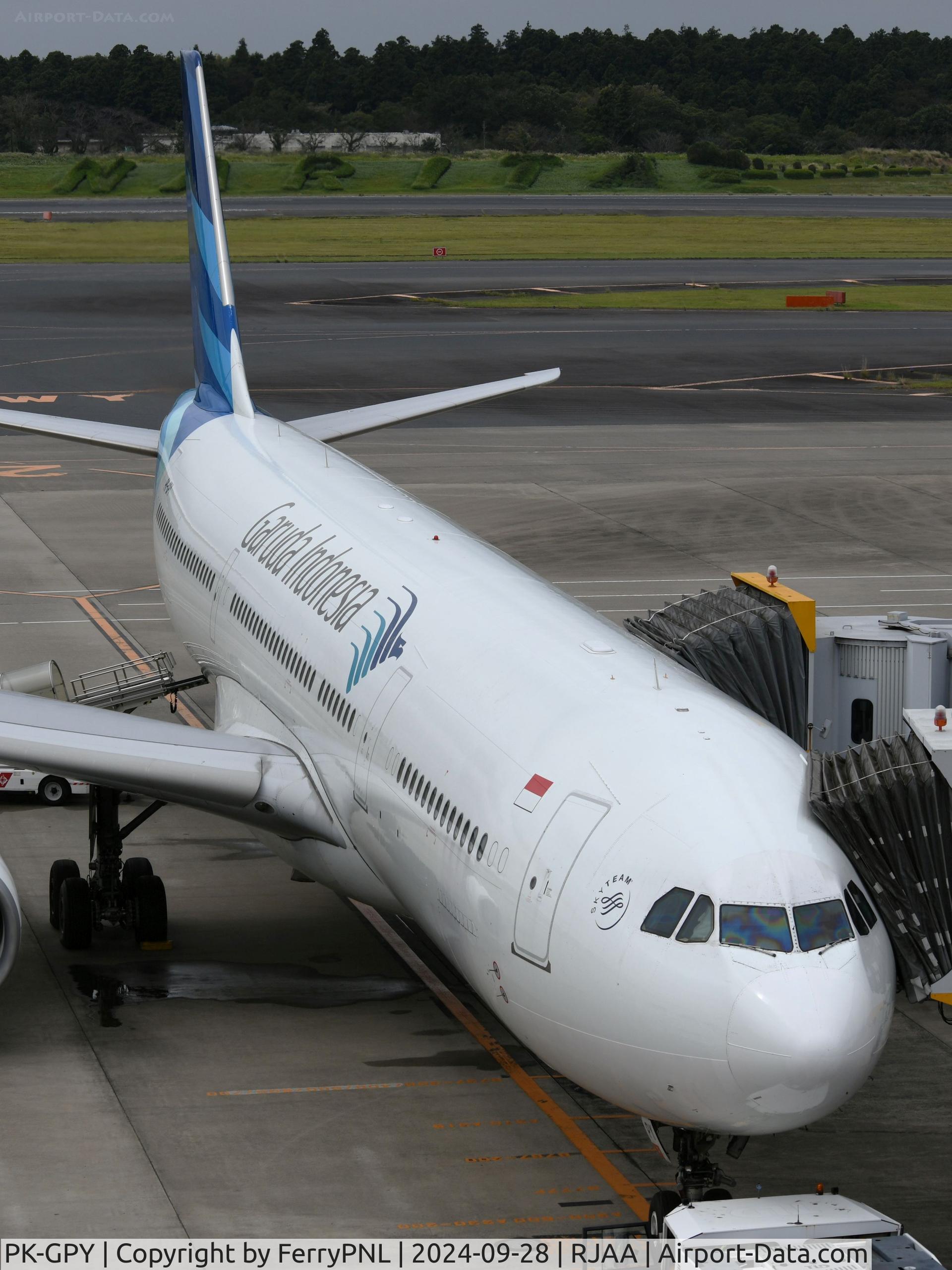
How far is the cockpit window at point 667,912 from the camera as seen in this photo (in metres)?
12.3

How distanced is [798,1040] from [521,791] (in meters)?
3.41

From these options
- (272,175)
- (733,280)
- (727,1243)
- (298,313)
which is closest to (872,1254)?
(727,1243)

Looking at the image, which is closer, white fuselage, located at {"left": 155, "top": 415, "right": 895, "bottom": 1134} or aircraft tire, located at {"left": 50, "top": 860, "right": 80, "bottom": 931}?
white fuselage, located at {"left": 155, "top": 415, "right": 895, "bottom": 1134}

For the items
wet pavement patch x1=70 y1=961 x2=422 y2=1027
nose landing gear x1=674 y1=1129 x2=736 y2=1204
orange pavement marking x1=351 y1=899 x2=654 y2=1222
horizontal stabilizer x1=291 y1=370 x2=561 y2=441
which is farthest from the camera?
horizontal stabilizer x1=291 y1=370 x2=561 y2=441

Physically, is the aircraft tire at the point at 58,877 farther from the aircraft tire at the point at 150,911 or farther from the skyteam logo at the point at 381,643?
the skyteam logo at the point at 381,643

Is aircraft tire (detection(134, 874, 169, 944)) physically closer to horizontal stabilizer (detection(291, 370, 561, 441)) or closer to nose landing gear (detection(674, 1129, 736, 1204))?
nose landing gear (detection(674, 1129, 736, 1204))

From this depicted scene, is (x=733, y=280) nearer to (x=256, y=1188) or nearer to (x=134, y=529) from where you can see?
(x=134, y=529)

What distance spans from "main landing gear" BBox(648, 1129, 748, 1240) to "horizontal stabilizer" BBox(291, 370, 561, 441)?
17.5 meters

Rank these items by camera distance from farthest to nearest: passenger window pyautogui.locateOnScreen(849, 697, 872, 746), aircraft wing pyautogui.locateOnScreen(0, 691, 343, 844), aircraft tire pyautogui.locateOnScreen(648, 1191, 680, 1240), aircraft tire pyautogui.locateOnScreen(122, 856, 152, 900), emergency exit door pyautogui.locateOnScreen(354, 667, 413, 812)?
aircraft tire pyautogui.locateOnScreen(122, 856, 152, 900)
passenger window pyautogui.locateOnScreen(849, 697, 872, 746)
aircraft wing pyautogui.locateOnScreen(0, 691, 343, 844)
emergency exit door pyautogui.locateOnScreen(354, 667, 413, 812)
aircraft tire pyautogui.locateOnScreen(648, 1191, 680, 1240)

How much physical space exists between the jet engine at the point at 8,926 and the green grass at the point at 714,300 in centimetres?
6934

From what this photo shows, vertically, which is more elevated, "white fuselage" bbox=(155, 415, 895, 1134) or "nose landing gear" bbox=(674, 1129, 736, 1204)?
"white fuselage" bbox=(155, 415, 895, 1134)

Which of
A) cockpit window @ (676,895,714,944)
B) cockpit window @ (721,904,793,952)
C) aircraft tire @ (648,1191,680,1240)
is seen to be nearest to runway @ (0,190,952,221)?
aircraft tire @ (648,1191,680,1240)

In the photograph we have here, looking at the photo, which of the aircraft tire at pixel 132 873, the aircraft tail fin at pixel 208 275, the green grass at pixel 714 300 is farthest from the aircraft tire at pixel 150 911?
the green grass at pixel 714 300

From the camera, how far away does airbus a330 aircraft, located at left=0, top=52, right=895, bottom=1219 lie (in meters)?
12.1
